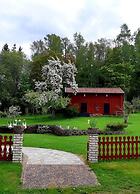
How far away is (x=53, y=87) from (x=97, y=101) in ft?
21.8

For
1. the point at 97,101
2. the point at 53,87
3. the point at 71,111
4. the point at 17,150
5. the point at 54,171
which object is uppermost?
the point at 53,87

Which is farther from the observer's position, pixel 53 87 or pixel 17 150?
pixel 53 87

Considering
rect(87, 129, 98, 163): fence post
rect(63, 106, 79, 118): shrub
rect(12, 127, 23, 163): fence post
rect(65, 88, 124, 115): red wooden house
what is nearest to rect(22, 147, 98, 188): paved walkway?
rect(12, 127, 23, 163): fence post

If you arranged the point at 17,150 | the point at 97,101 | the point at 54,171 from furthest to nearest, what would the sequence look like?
the point at 97,101 < the point at 17,150 < the point at 54,171

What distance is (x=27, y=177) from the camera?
36.8 feet

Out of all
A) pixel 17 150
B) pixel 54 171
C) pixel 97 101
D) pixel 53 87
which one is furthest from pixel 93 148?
pixel 97 101

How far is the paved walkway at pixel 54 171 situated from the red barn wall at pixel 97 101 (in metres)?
31.7

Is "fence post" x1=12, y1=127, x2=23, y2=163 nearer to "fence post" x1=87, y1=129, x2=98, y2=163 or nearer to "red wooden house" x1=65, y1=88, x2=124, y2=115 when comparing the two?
"fence post" x1=87, y1=129, x2=98, y2=163

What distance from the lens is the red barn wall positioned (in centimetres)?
4781

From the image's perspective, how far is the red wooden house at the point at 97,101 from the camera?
1881 inches

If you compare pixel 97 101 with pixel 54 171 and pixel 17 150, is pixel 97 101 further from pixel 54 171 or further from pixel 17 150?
pixel 54 171

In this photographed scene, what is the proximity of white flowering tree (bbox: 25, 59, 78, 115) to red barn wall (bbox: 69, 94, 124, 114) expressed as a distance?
1788 mm

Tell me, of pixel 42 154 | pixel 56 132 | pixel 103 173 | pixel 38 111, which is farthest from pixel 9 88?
pixel 103 173

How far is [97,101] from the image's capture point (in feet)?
158
